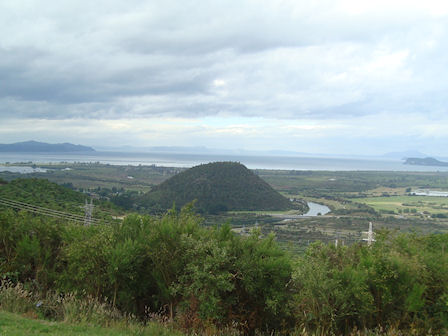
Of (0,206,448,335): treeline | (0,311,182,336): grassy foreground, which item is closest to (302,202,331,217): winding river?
(0,206,448,335): treeline

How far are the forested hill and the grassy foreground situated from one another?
43.0 metres

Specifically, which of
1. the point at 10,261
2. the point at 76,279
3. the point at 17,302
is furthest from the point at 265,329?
the point at 10,261

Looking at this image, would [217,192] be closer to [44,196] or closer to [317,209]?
[317,209]

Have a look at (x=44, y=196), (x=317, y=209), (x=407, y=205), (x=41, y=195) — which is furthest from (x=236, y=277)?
(x=407, y=205)

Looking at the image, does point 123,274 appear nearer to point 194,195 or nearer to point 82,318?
point 82,318

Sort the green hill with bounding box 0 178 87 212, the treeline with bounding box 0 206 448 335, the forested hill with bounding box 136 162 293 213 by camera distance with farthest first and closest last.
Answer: the forested hill with bounding box 136 162 293 213, the green hill with bounding box 0 178 87 212, the treeline with bounding box 0 206 448 335

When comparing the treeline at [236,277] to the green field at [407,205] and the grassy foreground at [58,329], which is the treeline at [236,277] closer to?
the grassy foreground at [58,329]

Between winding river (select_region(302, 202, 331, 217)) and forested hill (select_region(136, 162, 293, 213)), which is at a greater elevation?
forested hill (select_region(136, 162, 293, 213))

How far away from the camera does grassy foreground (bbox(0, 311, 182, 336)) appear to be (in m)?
6.78

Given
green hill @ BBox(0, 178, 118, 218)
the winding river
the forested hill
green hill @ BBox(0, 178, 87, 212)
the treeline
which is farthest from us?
the winding river

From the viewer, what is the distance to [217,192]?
192ft

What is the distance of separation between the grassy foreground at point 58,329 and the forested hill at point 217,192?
141 ft

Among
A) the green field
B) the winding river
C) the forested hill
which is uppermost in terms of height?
the forested hill

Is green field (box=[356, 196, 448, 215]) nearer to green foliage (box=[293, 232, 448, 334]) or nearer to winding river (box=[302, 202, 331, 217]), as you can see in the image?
winding river (box=[302, 202, 331, 217])
